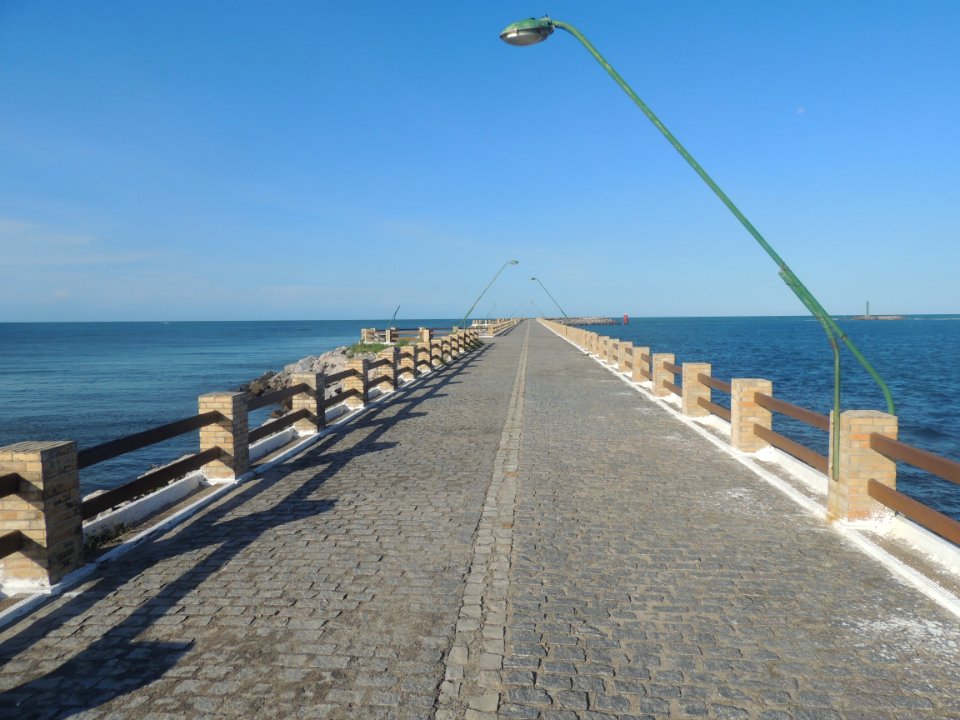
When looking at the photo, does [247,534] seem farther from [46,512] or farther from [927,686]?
[927,686]

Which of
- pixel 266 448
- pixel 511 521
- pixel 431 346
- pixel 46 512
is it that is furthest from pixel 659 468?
pixel 431 346

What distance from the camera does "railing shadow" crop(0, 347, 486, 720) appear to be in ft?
11.4

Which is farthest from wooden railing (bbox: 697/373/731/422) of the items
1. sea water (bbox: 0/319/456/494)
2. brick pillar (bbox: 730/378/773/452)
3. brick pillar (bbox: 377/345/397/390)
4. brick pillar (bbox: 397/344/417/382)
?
sea water (bbox: 0/319/456/494)

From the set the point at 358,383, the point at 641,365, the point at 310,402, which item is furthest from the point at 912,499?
the point at 641,365

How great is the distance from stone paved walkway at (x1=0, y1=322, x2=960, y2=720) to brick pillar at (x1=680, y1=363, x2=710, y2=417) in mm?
4764

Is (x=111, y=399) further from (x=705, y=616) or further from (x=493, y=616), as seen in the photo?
(x=705, y=616)

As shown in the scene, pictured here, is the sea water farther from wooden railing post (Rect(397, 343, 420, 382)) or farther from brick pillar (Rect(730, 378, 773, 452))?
brick pillar (Rect(730, 378, 773, 452))

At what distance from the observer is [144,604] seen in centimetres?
455

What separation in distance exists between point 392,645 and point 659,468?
539 cm

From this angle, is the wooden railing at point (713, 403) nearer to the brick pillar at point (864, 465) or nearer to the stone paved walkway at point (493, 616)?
the stone paved walkway at point (493, 616)

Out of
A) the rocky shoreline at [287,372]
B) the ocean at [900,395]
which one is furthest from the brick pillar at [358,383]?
the rocky shoreline at [287,372]

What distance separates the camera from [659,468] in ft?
27.8

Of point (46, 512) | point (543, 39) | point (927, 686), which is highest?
point (543, 39)

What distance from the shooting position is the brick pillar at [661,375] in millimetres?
15273
